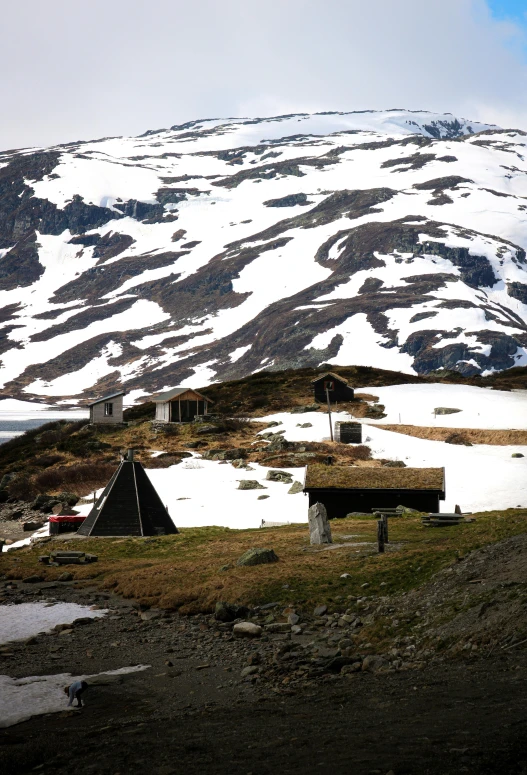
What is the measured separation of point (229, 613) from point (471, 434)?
61220 mm

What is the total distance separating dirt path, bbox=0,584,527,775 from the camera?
11461mm

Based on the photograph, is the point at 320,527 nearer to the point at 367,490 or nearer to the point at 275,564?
the point at 275,564

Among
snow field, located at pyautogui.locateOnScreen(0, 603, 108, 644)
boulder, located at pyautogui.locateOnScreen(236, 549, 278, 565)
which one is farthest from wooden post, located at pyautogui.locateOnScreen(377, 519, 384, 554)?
snow field, located at pyautogui.locateOnScreen(0, 603, 108, 644)

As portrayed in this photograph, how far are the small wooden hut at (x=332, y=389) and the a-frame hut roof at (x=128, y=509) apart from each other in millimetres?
52377

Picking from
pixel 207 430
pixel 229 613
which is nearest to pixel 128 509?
pixel 229 613

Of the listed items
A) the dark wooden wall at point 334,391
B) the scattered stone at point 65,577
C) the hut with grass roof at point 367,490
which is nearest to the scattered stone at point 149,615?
the scattered stone at point 65,577

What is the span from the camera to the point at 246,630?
21328 mm

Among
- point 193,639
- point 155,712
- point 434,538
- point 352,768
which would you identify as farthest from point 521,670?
point 434,538

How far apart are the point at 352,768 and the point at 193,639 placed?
11203 millimetres

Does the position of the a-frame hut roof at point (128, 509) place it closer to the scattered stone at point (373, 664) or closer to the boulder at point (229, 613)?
the boulder at point (229, 613)

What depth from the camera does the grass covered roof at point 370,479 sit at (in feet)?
160

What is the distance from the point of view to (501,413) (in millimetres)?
89875

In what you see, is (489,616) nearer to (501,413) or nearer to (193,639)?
(193,639)

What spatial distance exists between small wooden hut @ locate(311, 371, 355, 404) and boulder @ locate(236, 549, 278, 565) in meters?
66.9
